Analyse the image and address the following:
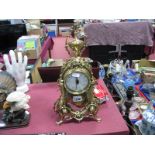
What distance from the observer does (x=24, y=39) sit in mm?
2150

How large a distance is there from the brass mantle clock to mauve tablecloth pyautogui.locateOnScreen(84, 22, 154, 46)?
91.1 inches

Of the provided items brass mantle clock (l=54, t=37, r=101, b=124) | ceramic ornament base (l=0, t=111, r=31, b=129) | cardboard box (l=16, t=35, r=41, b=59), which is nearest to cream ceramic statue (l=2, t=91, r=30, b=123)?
ceramic ornament base (l=0, t=111, r=31, b=129)

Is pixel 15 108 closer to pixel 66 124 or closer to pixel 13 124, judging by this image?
pixel 13 124

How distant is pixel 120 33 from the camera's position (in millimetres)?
3240

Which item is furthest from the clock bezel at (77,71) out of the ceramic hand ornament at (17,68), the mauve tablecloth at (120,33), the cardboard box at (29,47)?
the mauve tablecloth at (120,33)

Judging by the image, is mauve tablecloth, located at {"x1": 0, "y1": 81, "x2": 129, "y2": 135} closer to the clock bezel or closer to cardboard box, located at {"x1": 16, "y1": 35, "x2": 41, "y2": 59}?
the clock bezel

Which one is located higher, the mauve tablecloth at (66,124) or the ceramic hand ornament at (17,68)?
the ceramic hand ornament at (17,68)

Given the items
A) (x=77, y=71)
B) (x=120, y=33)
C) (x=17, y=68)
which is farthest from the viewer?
(x=120, y=33)

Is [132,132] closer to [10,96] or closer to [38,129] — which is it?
[38,129]

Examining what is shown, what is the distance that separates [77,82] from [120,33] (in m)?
2.52

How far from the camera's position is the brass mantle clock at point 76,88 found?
0.90 m

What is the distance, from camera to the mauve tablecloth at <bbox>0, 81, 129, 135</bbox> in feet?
2.84

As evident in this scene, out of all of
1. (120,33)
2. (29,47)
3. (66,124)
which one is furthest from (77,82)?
(120,33)

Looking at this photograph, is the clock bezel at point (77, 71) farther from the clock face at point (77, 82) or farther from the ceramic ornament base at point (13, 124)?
the ceramic ornament base at point (13, 124)
